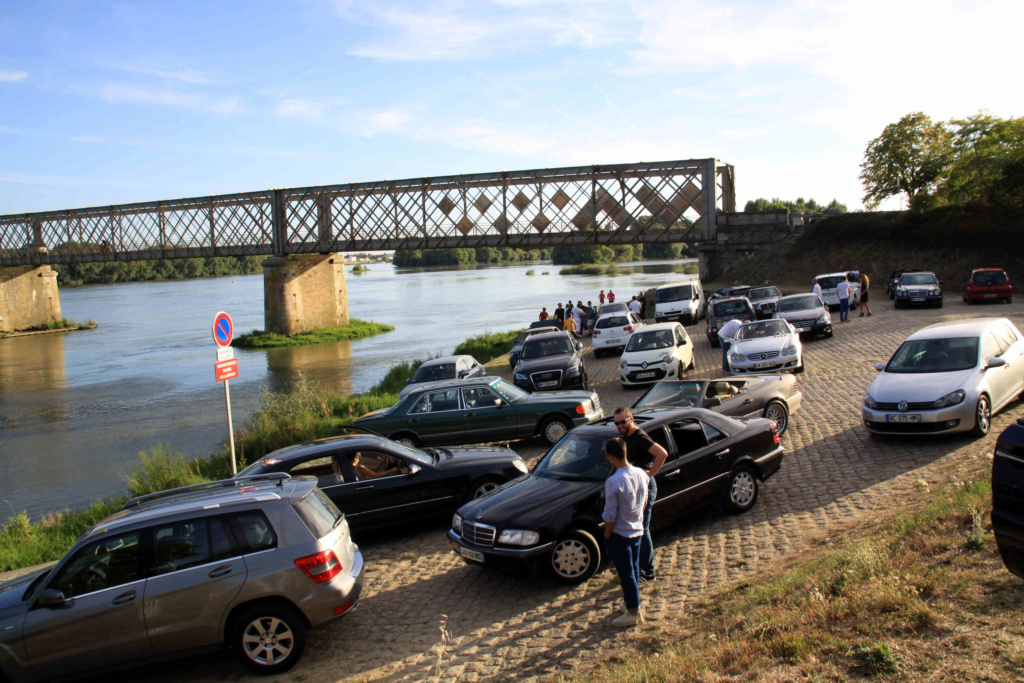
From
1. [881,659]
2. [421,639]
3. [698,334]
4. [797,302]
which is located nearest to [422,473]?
[421,639]

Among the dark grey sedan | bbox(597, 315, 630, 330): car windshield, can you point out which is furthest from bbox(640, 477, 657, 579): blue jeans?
bbox(597, 315, 630, 330): car windshield

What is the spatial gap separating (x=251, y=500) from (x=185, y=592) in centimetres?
88

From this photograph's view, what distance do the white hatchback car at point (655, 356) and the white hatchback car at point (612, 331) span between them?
5.98 metres

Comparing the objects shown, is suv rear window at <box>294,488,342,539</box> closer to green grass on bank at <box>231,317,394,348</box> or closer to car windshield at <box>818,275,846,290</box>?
car windshield at <box>818,275,846,290</box>

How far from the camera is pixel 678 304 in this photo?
32594 millimetres

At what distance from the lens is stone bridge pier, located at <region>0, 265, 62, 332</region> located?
78.4 metres

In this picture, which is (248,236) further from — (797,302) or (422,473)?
(422,473)

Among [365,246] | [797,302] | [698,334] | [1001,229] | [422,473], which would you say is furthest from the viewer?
[365,246]

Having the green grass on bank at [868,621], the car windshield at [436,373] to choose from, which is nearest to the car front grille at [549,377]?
the car windshield at [436,373]

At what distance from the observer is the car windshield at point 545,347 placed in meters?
20.2

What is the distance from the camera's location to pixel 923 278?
30.1 metres

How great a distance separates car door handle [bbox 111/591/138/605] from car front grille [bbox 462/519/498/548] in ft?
9.91

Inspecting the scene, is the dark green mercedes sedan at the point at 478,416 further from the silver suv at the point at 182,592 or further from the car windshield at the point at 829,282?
the car windshield at the point at 829,282

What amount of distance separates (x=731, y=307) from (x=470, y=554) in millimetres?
20220
